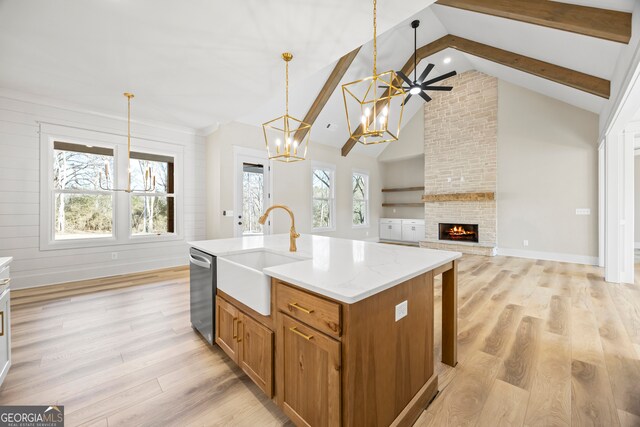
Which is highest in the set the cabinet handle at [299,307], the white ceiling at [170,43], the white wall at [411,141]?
the white wall at [411,141]

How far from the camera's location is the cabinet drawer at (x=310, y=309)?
1082mm

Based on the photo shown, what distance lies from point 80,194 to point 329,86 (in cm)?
473

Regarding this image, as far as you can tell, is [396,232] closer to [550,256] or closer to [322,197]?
[322,197]

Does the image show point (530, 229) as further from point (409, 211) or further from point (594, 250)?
point (409, 211)

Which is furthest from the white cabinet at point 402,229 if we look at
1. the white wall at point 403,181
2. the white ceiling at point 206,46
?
the white ceiling at point 206,46

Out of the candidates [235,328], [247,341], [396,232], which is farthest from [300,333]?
[396,232]

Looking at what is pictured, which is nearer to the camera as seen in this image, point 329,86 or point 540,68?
point 540,68

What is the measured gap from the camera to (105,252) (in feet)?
14.5

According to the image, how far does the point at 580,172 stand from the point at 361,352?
6606 millimetres

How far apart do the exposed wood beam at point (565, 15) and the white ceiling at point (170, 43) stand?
1.80m

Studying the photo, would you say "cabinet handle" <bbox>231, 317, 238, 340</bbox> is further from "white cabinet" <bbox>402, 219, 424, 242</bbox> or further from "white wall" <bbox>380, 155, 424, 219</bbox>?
"white wall" <bbox>380, 155, 424, 219</bbox>

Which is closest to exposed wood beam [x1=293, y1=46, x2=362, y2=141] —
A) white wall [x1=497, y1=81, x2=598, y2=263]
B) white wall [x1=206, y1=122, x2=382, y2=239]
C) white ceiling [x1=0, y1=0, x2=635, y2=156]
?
white ceiling [x1=0, y1=0, x2=635, y2=156]

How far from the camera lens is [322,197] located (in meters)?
7.12

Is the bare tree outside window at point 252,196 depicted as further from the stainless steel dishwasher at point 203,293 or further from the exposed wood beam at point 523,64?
the exposed wood beam at point 523,64
